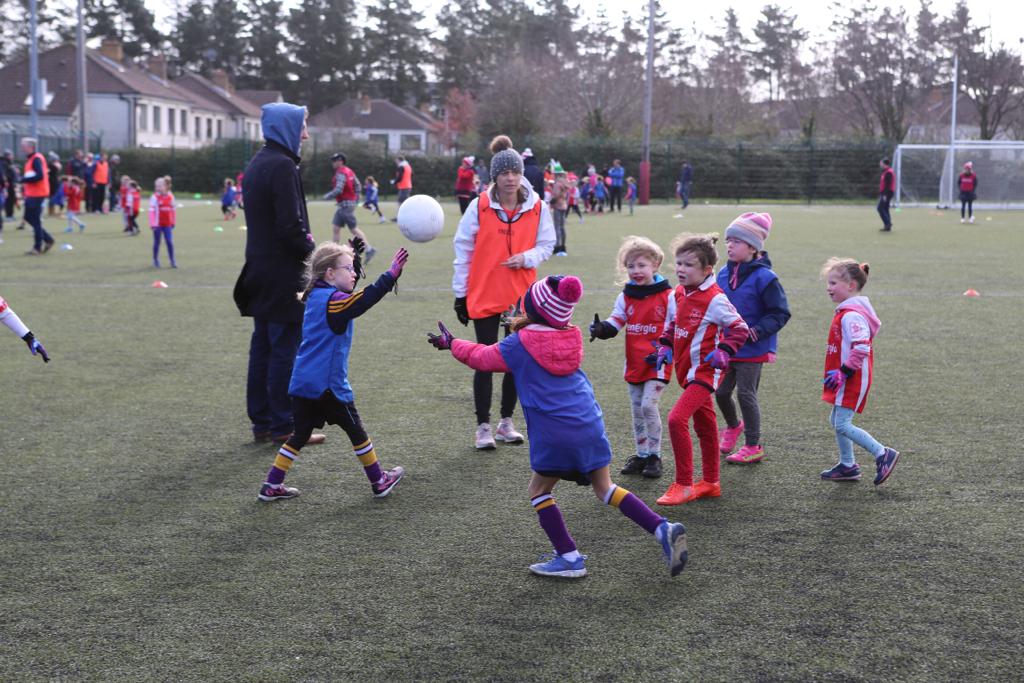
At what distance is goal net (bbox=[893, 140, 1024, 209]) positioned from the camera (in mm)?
41688

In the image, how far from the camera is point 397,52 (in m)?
94.2

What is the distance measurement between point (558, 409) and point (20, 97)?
241 feet

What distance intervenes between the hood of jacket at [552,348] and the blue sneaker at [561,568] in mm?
834

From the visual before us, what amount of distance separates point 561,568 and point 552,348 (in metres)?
0.98

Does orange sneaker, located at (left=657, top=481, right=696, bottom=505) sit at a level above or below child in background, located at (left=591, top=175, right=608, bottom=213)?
below

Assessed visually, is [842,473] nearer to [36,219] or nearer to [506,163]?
[506,163]

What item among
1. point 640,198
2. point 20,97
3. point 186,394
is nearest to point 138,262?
point 186,394

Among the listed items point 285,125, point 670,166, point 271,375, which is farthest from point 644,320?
point 670,166

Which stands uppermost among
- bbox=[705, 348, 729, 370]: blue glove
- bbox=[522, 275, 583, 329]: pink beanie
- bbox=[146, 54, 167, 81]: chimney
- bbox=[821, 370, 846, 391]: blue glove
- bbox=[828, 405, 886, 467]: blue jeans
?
bbox=[146, 54, 167, 81]: chimney

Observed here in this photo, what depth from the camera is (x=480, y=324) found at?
273 inches

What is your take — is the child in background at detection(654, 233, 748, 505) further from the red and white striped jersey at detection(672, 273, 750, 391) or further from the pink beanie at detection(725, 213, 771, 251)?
the pink beanie at detection(725, 213, 771, 251)

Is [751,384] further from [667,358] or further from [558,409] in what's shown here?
[558,409]

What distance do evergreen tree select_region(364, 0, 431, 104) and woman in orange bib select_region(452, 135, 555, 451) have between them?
88113 millimetres

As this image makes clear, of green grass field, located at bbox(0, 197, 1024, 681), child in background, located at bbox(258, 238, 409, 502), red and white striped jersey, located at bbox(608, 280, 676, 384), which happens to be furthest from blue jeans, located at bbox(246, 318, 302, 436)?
red and white striped jersey, located at bbox(608, 280, 676, 384)
